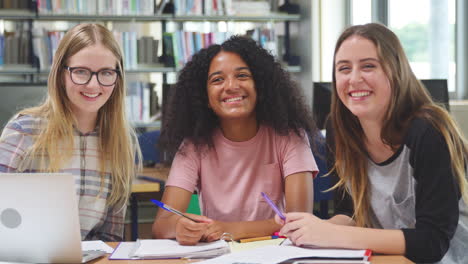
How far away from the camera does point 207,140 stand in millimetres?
1902

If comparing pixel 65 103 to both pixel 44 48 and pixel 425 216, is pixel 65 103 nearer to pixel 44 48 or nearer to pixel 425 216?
pixel 425 216

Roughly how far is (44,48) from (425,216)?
12.1 feet

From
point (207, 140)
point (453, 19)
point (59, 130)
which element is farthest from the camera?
point (453, 19)

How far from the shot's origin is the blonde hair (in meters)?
1.76

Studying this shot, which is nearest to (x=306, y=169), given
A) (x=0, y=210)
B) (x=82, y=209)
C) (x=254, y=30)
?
(x=82, y=209)

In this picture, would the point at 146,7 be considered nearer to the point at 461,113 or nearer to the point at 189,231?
the point at 461,113

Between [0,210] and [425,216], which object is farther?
[425,216]

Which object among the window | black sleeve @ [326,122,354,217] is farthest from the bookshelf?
black sleeve @ [326,122,354,217]

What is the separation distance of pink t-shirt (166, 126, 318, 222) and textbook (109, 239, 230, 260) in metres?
0.38

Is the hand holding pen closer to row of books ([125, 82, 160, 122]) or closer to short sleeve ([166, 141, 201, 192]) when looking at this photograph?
short sleeve ([166, 141, 201, 192])

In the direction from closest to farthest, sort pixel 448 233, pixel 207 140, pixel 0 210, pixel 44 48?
pixel 0 210 → pixel 448 233 → pixel 207 140 → pixel 44 48

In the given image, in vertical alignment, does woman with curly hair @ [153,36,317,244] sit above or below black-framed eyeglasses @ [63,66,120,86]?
below

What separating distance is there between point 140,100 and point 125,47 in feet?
1.39

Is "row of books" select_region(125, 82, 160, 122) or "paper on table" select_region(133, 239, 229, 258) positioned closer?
"paper on table" select_region(133, 239, 229, 258)
